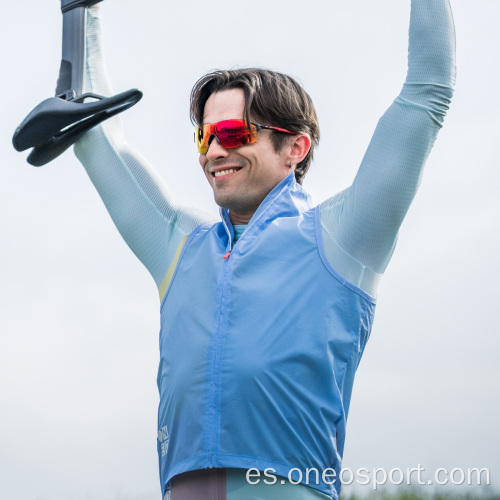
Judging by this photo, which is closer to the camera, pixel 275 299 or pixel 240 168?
pixel 275 299

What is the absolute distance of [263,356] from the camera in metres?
2.64

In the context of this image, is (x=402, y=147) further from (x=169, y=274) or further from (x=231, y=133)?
(x=169, y=274)

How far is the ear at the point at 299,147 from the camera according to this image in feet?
10.7

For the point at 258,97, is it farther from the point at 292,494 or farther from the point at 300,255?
the point at 292,494

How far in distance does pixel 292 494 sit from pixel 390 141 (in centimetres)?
118

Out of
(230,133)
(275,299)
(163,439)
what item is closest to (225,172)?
(230,133)

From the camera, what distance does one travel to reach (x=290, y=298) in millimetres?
2752

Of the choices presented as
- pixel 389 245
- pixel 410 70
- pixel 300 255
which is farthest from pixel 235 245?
pixel 410 70

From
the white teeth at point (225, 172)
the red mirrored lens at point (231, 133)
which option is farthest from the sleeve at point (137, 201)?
the red mirrored lens at point (231, 133)

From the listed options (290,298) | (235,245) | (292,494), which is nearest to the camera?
(292,494)

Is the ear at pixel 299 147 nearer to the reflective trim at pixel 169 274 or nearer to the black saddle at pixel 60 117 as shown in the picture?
the reflective trim at pixel 169 274

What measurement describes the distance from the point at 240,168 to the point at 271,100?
0.33m

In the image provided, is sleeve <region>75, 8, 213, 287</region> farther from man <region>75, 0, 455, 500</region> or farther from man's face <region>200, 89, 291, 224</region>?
man's face <region>200, 89, 291, 224</region>

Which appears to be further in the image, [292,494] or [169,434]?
[169,434]
